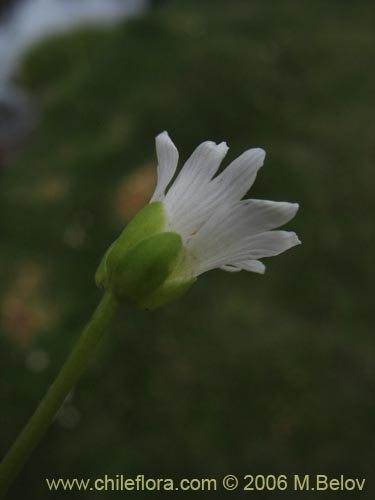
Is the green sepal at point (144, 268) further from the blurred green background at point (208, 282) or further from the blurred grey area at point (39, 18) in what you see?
the blurred grey area at point (39, 18)

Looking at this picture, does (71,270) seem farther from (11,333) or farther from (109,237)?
(11,333)

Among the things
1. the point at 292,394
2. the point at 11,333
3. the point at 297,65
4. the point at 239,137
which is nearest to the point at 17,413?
the point at 11,333

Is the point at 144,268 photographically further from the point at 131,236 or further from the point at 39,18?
the point at 39,18

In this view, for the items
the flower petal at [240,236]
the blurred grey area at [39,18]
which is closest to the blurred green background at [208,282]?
the flower petal at [240,236]

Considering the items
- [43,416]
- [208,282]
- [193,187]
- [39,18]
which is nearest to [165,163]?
[193,187]

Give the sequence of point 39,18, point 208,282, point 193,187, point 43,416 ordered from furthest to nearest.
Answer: point 39,18, point 208,282, point 193,187, point 43,416

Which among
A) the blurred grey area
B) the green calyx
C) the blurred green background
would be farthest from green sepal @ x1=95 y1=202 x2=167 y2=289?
the blurred grey area
